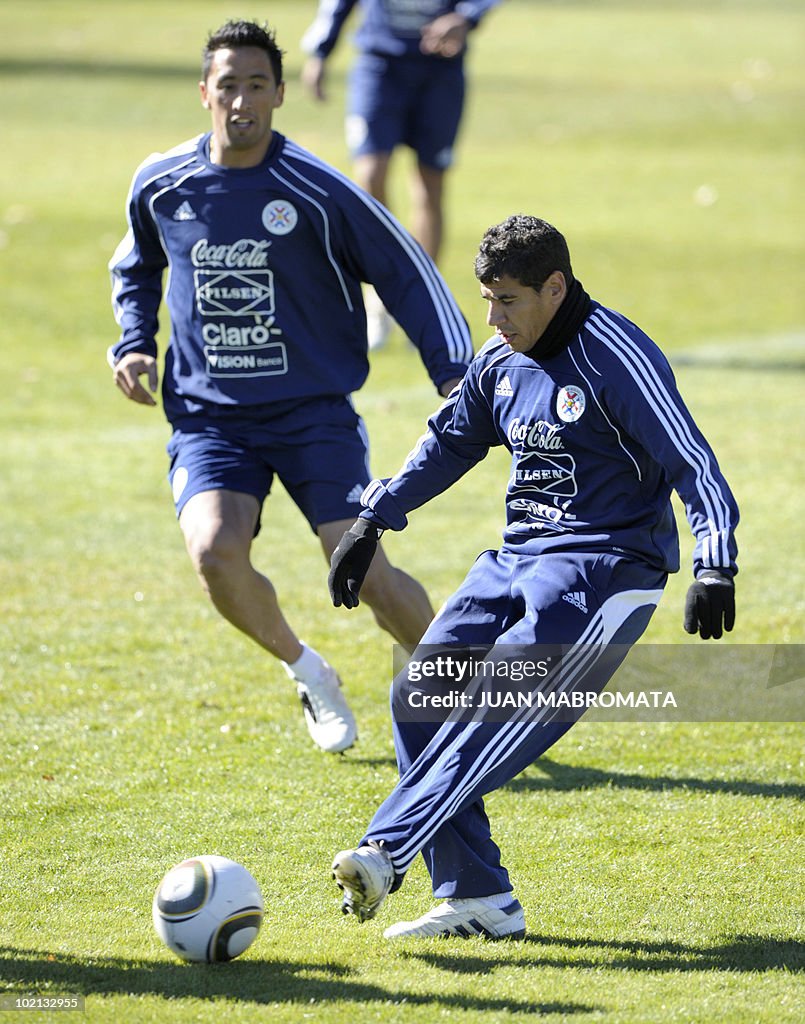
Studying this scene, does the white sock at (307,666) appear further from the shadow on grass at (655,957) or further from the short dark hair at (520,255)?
the short dark hair at (520,255)

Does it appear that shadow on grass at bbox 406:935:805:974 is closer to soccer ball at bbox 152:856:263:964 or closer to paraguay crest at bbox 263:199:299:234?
soccer ball at bbox 152:856:263:964

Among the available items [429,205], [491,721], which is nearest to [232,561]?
[491,721]

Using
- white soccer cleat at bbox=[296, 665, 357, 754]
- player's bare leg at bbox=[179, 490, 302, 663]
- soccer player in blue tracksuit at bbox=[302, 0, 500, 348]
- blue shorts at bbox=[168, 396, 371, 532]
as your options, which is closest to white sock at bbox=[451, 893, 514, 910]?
white soccer cleat at bbox=[296, 665, 357, 754]

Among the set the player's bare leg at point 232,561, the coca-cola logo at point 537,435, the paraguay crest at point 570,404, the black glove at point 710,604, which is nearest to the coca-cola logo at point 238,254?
the player's bare leg at point 232,561

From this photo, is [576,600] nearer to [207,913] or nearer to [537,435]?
[537,435]

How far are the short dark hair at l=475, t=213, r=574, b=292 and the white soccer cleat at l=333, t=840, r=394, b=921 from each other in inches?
61.6

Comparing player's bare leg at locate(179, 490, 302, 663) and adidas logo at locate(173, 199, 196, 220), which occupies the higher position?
adidas logo at locate(173, 199, 196, 220)

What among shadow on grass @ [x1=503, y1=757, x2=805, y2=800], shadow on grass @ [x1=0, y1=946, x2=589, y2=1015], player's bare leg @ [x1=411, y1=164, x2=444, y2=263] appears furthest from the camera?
player's bare leg @ [x1=411, y1=164, x2=444, y2=263]

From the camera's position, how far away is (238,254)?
6.02 meters

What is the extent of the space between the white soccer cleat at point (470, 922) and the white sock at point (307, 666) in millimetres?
1605

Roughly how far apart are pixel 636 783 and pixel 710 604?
1.58 metres

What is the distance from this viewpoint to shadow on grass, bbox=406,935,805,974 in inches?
171

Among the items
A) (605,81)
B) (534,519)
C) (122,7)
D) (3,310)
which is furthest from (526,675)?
(122,7)

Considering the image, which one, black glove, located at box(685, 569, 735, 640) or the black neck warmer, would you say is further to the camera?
the black neck warmer
